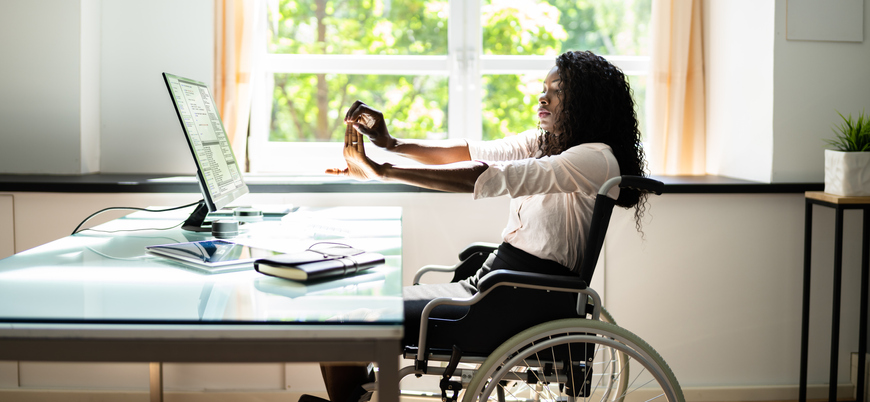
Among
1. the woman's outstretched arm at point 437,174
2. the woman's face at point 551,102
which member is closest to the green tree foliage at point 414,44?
the woman's face at point 551,102

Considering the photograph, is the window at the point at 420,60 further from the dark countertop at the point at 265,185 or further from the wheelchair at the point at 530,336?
the wheelchair at the point at 530,336

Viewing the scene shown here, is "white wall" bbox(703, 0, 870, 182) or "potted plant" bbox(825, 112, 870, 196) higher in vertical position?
"white wall" bbox(703, 0, 870, 182)

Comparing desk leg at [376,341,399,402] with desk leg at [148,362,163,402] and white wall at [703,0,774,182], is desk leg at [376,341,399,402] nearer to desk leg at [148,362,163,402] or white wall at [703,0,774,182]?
desk leg at [148,362,163,402]

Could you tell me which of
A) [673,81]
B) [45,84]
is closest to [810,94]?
[673,81]

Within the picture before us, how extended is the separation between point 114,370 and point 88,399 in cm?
15

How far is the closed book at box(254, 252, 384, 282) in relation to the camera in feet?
3.78

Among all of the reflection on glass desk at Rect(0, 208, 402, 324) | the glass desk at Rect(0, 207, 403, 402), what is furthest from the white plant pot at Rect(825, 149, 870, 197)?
the glass desk at Rect(0, 207, 403, 402)

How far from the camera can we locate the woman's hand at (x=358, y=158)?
166cm

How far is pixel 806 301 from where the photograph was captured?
2398 millimetres

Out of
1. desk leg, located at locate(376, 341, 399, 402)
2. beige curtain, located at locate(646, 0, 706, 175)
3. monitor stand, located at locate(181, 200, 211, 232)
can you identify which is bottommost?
desk leg, located at locate(376, 341, 399, 402)

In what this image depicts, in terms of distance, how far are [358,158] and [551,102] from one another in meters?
0.54

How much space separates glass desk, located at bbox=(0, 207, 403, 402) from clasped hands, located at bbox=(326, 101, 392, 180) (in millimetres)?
478

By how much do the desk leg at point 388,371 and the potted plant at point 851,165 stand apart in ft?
6.21

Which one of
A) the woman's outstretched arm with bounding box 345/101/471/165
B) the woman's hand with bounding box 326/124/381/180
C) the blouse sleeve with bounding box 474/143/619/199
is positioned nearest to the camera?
the blouse sleeve with bounding box 474/143/619/199
